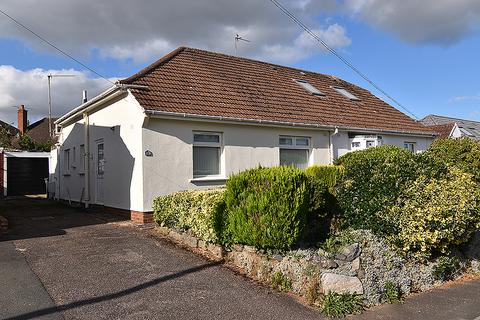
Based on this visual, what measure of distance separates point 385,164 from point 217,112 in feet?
19.9

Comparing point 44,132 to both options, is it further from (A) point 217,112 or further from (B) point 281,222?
(B) point 281,222

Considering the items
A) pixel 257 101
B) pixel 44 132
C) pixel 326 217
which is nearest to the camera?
pixel 326 217

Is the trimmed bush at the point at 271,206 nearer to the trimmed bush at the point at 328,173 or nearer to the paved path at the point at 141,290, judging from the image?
the paved path at the point at 141,290

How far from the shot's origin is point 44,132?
40.9 meters

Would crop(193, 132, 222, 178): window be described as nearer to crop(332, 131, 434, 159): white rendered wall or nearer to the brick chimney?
crop(332, 131, 434, 159): white rendered wall

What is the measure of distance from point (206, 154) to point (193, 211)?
452 cm

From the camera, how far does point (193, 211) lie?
8.38 meters

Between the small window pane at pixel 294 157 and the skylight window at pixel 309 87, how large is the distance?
4.04 m

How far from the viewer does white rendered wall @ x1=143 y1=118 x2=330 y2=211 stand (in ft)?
37.6

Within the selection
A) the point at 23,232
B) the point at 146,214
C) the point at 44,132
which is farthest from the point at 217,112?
the point at 44,132

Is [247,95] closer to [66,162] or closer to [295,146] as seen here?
[295,146]

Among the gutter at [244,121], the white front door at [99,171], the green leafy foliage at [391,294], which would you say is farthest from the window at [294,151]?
the green leafy foliage at [391,294]

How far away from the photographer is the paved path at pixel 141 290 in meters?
5.42

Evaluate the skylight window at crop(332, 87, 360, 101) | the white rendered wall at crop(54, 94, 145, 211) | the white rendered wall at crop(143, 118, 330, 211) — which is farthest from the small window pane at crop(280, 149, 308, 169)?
the skylight window at crop(332, 87, 360, 101)
